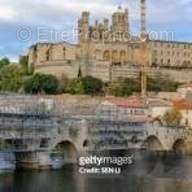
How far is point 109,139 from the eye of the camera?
50.0m

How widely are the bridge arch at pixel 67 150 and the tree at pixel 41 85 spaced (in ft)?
106

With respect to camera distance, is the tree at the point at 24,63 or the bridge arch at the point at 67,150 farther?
the tree at the point at 24,63

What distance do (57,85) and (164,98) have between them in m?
11.1

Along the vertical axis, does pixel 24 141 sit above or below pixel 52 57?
below

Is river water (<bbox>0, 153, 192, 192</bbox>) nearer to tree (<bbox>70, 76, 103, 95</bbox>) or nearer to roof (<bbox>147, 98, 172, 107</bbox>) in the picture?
roof (<bbox>147, 98, 172, 107</bbox>)

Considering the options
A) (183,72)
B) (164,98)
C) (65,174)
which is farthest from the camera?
(183,72)

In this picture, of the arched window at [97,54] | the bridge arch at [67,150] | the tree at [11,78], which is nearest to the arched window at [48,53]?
the tree at [11,78]

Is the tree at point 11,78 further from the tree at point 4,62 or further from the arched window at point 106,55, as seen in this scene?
the arched window at point 106,55

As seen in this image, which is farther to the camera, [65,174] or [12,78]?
[12,78]

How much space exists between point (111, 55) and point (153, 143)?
35445mm

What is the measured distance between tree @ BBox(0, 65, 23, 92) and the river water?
42494 millimetres

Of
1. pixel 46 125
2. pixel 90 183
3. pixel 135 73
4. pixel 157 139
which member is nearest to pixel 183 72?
pixel 135 73

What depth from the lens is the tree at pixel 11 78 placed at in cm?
8338

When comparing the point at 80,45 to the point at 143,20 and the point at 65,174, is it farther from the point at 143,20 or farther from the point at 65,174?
the point at 65,174
